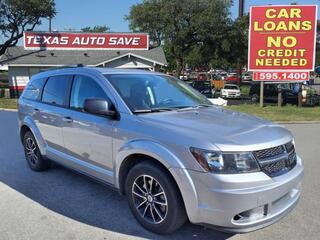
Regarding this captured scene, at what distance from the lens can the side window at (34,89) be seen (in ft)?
20.9

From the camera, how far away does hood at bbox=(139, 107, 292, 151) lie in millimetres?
3593

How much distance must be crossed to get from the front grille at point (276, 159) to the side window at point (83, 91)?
1.97 m

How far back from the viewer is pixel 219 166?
3.51 metres

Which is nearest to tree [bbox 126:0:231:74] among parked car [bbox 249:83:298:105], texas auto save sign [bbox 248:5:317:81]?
parked car [bbox 249:83:298:105]

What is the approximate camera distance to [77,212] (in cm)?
471

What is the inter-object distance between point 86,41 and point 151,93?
1212 inches

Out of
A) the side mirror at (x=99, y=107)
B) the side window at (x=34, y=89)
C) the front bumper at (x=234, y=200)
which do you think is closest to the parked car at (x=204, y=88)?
the side window at (x=34, y=89)

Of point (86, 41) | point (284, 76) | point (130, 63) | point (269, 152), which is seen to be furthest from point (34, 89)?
point (86, 41)

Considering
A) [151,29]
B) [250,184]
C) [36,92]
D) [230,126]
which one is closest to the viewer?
[250,184]

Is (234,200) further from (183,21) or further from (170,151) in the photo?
(183,21)

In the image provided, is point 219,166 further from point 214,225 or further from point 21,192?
point 21,192

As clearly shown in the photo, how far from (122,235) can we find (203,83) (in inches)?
1218

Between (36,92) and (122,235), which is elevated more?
(36,92)

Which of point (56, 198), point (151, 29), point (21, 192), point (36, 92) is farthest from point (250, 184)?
point (151, 29)
